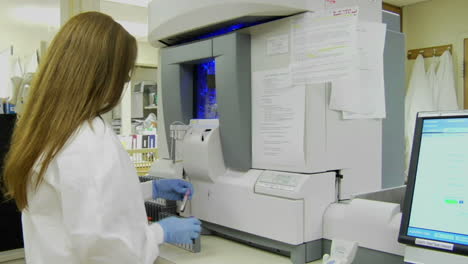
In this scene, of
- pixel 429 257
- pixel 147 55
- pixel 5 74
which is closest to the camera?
pixel 429 257

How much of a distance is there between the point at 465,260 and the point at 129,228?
0.65m

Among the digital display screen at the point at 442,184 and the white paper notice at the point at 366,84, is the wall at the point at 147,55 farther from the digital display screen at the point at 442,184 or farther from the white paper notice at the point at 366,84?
the digital display screen at the point at 442,184

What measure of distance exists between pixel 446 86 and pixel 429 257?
2.59 meters

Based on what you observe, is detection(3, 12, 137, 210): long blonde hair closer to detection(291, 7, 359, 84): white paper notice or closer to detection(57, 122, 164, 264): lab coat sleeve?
detection(57, 122, 164, 264): lab coat sleeve

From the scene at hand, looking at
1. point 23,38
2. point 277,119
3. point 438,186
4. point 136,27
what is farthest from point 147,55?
point 438,186

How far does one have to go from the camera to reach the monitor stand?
28.1 inches

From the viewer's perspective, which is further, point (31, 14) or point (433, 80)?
point (433, 80)

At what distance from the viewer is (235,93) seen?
3.92 feet

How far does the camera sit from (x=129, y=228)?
2.92ft

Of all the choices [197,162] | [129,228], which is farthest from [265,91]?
[129,228]

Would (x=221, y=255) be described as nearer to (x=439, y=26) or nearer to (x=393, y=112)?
(x=393, y=112)

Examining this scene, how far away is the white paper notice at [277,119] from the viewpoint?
1090 mm

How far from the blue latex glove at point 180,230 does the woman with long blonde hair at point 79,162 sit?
0.31 ft

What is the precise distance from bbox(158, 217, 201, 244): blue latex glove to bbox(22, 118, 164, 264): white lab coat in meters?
0.10
